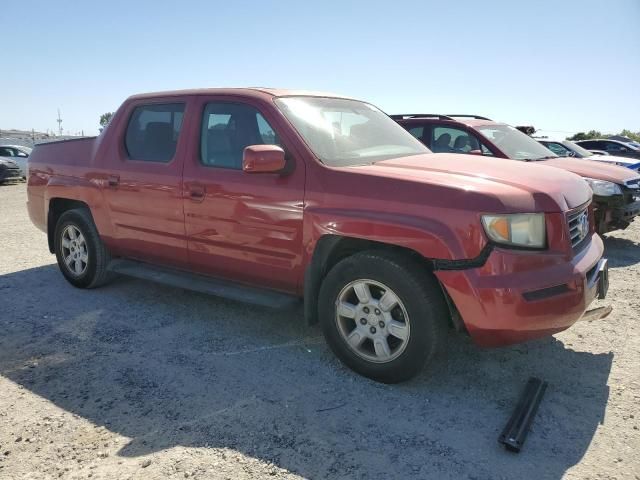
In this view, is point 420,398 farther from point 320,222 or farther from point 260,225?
point 260,225

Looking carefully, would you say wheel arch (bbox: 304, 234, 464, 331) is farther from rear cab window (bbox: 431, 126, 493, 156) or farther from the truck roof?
rear cab window (bbox: 431, 126, 493, 156)

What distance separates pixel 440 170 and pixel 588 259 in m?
1.05

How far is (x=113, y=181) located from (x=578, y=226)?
12.3ft

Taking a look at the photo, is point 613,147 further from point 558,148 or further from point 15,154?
point 15,154

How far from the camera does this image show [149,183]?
14.4 ft

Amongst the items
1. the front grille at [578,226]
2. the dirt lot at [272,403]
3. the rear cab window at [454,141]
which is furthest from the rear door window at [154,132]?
the rear cab window at [454,141]

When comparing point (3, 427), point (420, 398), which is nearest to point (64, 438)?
point (3, 427)

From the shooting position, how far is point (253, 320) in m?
4.45

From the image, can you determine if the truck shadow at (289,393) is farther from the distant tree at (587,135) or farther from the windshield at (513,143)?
the distant tree at (587,135)

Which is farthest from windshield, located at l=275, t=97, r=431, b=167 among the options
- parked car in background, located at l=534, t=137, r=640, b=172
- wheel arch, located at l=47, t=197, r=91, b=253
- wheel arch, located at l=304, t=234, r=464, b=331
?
parked car in background, located at l=534, t=137, r=640, b=172

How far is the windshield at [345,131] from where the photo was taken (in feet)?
12.1

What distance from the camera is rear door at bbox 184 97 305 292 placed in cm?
361

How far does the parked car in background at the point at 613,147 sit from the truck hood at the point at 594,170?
12508 mm

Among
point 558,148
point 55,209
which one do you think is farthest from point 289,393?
point 558,148
